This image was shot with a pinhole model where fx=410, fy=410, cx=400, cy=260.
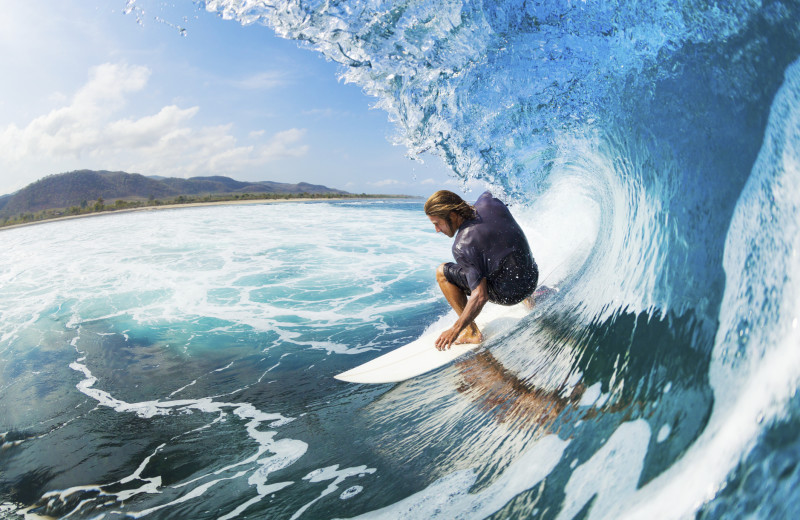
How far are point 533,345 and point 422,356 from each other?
916 mm

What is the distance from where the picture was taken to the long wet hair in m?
2.67

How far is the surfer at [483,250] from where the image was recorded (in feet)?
8.45

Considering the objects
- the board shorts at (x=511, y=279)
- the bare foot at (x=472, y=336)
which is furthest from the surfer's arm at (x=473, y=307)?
the bare foot at (x=472, y=336)

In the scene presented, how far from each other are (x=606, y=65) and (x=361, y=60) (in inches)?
76.1

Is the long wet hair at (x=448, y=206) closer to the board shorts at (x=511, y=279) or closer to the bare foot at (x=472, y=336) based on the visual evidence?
the board shorts at (x=511, y=279)

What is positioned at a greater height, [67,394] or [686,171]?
[686,171]

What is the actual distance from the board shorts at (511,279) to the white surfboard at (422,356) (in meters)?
0.54

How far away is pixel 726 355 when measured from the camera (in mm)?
1186

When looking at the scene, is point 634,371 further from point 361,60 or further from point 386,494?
point 361,60

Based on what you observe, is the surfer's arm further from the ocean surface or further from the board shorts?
the ocean surface

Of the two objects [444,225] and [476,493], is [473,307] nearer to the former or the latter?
[444,225]

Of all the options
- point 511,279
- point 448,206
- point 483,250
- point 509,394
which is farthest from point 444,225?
point 509,394

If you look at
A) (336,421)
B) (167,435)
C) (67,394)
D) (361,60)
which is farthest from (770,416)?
(67,394)

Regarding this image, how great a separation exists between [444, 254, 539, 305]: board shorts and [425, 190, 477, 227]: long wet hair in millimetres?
387
